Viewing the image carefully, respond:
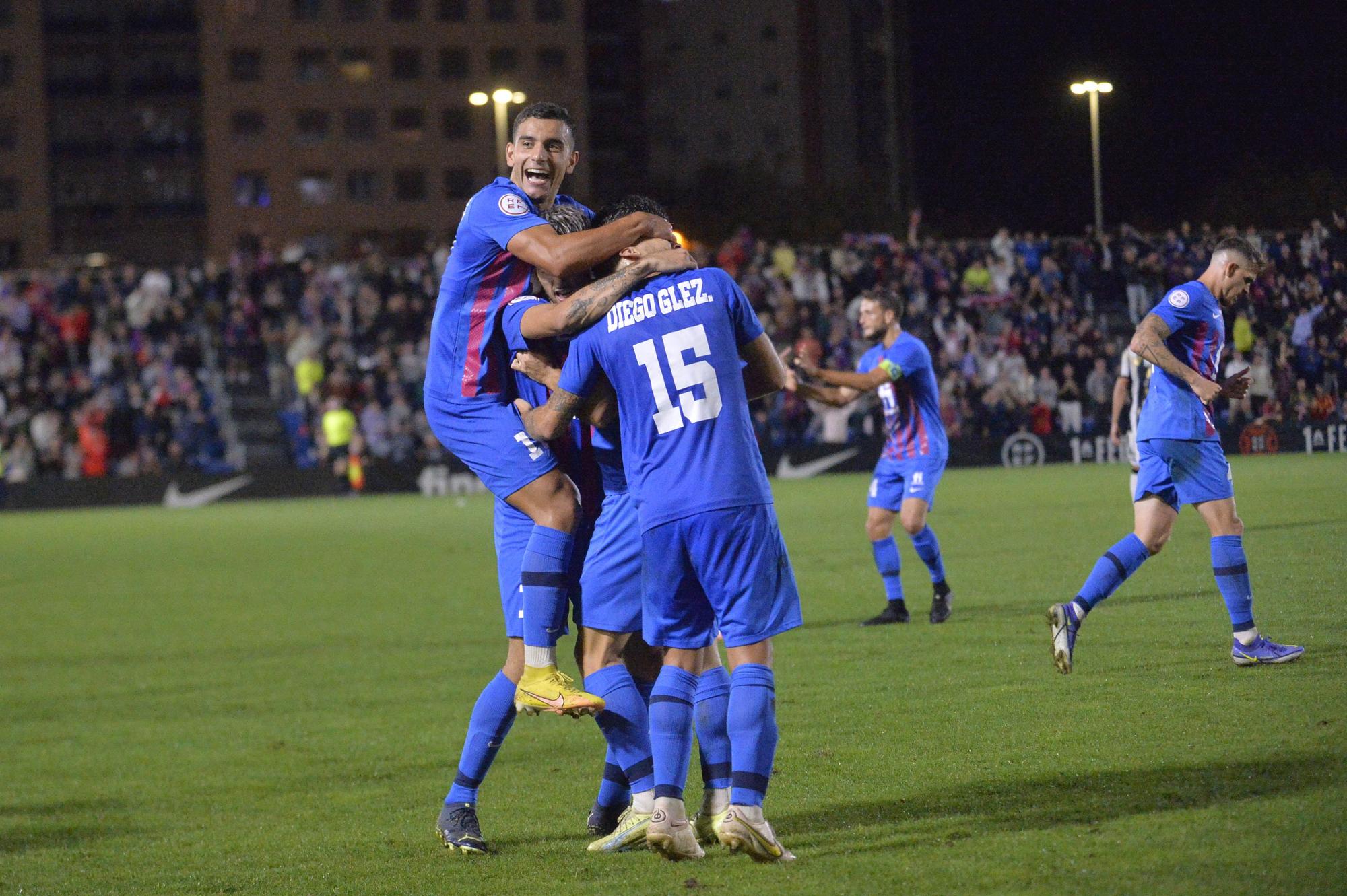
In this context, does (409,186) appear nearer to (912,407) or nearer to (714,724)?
(912,407)

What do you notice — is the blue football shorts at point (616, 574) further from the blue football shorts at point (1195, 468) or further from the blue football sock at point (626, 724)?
the blue football shorts at point (1195, 468)

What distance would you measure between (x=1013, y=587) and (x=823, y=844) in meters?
7.44

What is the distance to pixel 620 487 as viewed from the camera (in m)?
5.84

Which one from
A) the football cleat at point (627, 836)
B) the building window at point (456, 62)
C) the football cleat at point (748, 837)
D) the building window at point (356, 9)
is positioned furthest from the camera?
the building window at point (456, 62)

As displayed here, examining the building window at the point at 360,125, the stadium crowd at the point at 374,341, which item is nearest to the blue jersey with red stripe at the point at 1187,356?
the stadium crowd at the point at 374,341

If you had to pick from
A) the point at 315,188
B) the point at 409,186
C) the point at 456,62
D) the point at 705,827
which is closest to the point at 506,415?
the point at 705,827

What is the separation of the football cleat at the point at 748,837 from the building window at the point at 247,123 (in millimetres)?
81924

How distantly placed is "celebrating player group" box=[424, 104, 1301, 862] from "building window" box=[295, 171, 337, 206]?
78.7 metres

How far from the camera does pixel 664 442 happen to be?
527 cm

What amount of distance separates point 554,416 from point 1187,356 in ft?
13.9

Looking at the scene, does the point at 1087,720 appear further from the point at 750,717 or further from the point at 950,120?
the point at 950,120

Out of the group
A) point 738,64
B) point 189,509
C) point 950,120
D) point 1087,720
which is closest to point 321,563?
point 189,509

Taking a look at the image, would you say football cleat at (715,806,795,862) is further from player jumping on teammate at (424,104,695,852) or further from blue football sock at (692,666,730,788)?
player jumping on teammate at (424,104,695,852)

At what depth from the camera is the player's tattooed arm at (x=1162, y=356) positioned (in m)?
7.89
